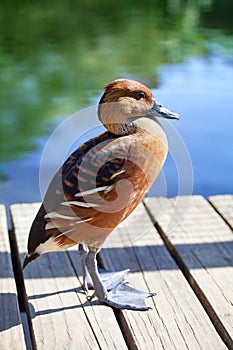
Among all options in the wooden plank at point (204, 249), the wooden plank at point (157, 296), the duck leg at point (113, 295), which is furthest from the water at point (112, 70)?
the duck leg at point (113, 295)

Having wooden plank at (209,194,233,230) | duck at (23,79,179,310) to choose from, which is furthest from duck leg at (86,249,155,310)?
wooden plank at (209,194,233,230)

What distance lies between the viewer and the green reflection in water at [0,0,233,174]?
6.81 m

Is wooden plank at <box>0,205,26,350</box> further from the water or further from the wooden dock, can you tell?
the water

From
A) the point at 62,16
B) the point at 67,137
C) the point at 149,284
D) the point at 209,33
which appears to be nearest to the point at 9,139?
the point at 67,137

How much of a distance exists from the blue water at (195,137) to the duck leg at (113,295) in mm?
593

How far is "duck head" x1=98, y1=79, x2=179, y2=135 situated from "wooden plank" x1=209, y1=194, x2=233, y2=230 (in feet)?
3.29

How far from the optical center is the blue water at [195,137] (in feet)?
16.0

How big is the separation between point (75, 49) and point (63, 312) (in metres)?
6.90

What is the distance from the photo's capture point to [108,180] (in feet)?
8.32

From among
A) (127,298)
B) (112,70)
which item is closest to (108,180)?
(127,298)

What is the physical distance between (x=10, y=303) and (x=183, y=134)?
336 cm

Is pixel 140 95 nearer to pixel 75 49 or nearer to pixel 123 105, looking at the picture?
pixel 123 105

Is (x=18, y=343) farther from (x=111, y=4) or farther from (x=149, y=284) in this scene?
(x=111, y=4)

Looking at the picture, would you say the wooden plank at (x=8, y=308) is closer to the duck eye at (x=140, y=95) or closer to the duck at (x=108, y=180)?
the duck at (x=108, y=180)
